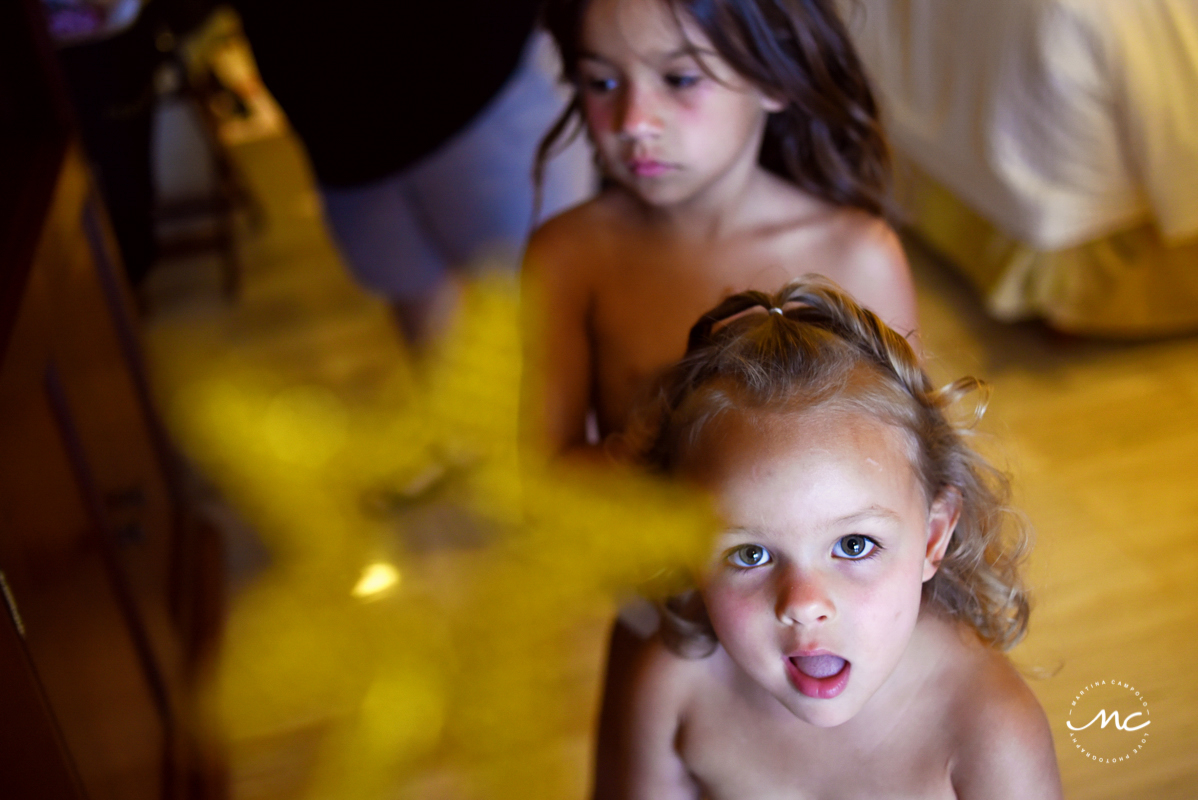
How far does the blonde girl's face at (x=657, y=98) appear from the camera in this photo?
73 cm

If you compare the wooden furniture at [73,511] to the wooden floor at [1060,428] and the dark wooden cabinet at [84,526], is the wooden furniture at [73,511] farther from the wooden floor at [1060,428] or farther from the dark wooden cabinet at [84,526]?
the wooden floor at [1060,428]

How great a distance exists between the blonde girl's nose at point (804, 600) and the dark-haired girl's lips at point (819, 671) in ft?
0.10

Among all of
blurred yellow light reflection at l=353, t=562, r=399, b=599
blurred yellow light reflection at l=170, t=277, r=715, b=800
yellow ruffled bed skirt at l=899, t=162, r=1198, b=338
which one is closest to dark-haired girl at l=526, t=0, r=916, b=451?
blurred yellow light reflection at l=170, t=277, r=715, b=800

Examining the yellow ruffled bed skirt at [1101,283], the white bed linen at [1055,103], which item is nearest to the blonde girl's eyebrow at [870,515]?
the white bed linen at [1055,103]

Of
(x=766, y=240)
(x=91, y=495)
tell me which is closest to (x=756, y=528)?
(x=766, y=240)

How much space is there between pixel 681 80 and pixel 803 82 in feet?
0.32

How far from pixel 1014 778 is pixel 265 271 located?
2151 mm

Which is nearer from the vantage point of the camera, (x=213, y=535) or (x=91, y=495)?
(x=91, y=495)

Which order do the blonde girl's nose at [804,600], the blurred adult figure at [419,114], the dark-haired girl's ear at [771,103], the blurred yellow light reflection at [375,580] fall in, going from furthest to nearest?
the blurred yellow light reflection at [375,580], the blurred adult figure at [419,114], the dark-haired girl's ear at [771,103], the blonde girl's nose at [804,600]

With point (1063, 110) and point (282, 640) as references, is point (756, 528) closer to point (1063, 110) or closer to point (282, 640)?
point (282, 640)

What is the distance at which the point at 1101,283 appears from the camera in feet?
5.52

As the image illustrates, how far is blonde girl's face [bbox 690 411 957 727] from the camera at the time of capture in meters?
0.54

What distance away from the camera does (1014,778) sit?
2.01 ft

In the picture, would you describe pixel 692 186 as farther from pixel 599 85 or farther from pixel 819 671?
pixel 819 671
